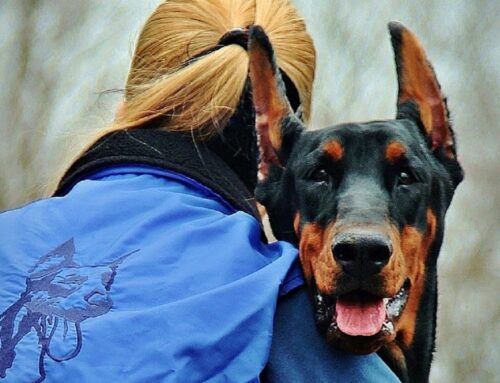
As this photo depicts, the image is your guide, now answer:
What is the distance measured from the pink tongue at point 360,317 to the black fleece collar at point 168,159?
0.40m

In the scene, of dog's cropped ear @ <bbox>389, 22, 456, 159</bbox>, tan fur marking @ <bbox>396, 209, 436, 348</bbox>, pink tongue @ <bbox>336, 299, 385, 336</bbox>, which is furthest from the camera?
dog's cropped ear @ <bbox>389, 22, 456, 159</bbox>

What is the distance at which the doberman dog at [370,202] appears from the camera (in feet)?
8.45

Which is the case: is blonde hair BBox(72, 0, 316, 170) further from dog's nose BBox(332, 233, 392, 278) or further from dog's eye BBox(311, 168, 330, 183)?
dog's nose BBox(332, 233, 392, 278)

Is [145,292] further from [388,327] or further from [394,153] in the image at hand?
[394,153]

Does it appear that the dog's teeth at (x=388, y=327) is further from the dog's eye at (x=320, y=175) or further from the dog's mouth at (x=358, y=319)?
the dog's eye at (x=320, y=175)

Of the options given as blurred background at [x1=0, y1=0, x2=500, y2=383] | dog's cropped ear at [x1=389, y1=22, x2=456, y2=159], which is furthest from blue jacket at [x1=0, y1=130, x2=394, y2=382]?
blurred background at [x1=0, y1=0, x2=500, y2=383]

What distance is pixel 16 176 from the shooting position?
1245cm

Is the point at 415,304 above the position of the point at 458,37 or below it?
above

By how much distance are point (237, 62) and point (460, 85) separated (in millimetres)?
8846

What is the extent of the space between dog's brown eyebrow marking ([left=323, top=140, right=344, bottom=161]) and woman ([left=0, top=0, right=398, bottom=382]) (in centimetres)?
24

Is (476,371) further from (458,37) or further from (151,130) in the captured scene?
(151,130)

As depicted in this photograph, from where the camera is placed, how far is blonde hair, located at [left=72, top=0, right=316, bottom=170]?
3.01 m

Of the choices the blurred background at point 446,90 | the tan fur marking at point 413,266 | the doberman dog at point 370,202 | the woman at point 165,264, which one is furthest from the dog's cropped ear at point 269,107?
the blurred background at point 446,90

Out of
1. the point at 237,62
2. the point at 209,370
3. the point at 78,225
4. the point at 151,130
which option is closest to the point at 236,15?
the point at 237,62
